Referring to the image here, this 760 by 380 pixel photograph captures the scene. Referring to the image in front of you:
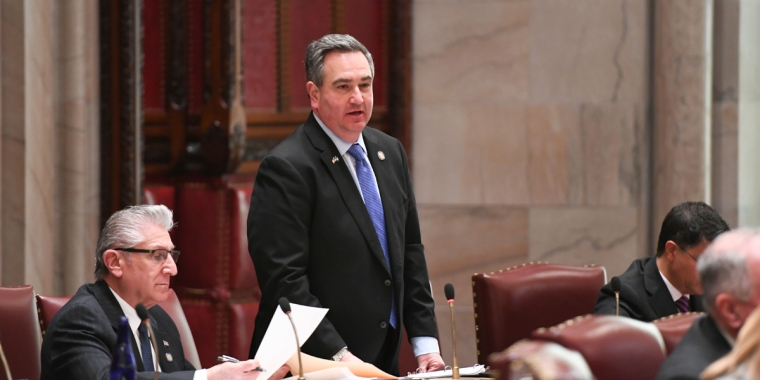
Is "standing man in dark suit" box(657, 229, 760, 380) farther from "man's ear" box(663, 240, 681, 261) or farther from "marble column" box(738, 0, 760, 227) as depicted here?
"marble column" box(738, 0, 760, 227)

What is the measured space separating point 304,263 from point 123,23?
2.59 meters

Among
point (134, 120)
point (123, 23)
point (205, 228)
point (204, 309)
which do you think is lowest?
point (204, 309)

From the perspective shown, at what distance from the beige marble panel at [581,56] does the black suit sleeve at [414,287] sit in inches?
90.0

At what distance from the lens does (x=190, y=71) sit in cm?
565

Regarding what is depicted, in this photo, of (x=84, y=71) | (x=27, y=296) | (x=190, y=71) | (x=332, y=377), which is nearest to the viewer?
(x=332, y=377)

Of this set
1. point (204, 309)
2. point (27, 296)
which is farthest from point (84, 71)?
point (27, 296)

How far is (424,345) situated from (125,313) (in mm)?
992

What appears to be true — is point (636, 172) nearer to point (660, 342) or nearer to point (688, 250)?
point (688, 250)

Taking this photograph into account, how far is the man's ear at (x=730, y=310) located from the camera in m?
2.40

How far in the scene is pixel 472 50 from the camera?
576 cm

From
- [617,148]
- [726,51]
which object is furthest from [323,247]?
[726,51]

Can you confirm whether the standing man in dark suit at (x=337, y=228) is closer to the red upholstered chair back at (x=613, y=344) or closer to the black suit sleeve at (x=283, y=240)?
the black suit sleeve at (x=283, y=240)

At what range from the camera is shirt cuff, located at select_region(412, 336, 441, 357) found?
349 centimetres

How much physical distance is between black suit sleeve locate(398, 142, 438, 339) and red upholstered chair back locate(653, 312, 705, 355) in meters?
0.96
